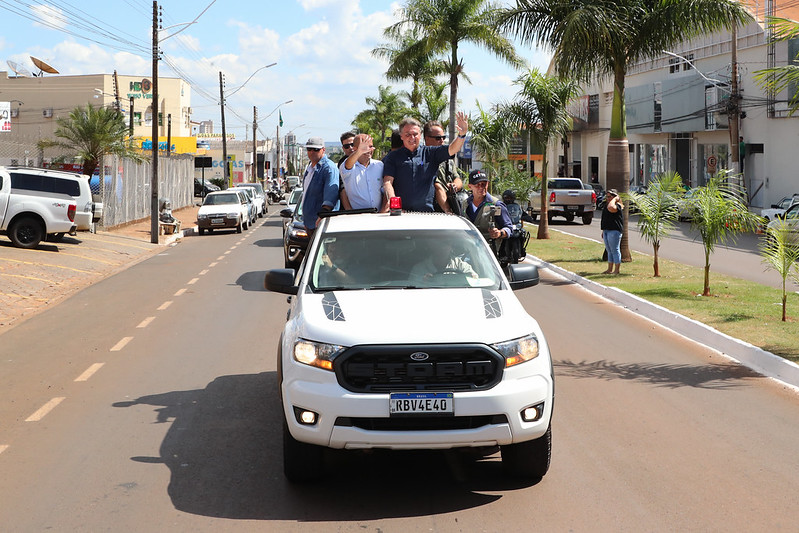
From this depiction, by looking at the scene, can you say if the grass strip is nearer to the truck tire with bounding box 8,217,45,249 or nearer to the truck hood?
the truck hood

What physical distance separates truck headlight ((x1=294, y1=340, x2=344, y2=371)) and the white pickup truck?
2113 cm

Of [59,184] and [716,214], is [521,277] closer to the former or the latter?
[716,214]

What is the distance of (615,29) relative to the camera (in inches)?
795

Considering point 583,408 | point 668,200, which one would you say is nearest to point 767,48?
point 668,200

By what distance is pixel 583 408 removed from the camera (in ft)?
27.0

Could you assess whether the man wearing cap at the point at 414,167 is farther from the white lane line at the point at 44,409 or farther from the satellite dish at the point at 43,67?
the satellite dish at the point at 43,67

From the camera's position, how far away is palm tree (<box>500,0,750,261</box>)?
20031 mm

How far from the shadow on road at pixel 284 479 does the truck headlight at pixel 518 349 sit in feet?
2.85

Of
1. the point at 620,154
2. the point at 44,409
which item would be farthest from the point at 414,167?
the point at 620,154

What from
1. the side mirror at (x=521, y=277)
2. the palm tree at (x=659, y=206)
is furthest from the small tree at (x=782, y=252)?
A: the side mirror at (x=521, y=277)

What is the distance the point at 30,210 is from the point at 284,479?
20.8 metres

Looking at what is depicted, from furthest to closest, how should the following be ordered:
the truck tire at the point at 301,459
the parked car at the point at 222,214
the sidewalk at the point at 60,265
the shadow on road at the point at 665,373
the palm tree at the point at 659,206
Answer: the parked car at the point at 222,214, the palm tree at the point at 659,206, the sidewalk at the point at 60,265, the shadow on road at the point at 665,373, the truck tire at the point at 301,459

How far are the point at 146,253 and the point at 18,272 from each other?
7.43 metres

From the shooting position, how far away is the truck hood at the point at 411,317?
559 cm
